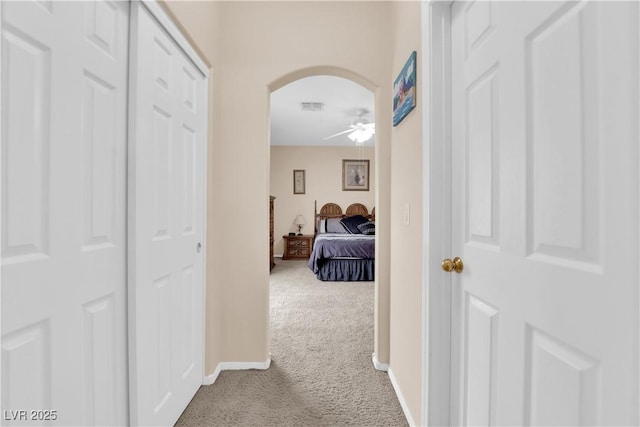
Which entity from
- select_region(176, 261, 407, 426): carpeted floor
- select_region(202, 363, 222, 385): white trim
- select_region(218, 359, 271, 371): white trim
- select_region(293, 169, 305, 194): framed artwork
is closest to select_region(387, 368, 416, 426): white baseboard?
select_region(176, 261, 407, 426): carpeted floor

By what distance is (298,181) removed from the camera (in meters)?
7.33

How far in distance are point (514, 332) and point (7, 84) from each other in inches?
59.6

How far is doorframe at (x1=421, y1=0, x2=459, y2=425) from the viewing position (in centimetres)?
130

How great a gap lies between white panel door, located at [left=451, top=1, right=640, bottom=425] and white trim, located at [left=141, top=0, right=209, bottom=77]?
1.30 m

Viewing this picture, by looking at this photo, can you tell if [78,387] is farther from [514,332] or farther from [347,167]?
[347,167]

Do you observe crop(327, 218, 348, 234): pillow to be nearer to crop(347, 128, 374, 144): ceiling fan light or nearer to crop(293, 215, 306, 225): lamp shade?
crop(293, 215, 306, 225): lamp shade

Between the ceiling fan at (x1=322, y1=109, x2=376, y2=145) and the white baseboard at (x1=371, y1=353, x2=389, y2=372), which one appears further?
the ceiling fan at (x1=322, y1=109, x2=376, y2=145)

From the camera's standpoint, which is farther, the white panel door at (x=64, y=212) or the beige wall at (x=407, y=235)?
the beige wall at (x=407, y=235)

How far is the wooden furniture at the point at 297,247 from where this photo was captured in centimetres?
705

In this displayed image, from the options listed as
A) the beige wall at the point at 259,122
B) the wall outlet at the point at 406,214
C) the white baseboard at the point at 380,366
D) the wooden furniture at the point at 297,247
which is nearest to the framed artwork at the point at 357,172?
the wooden furniture at the point at 297,247

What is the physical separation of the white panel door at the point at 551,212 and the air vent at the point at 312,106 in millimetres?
3527

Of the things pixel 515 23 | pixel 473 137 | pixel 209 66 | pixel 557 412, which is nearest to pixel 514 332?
pixel 557 412

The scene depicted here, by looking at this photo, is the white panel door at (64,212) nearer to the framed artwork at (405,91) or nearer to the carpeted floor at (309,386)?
the carpeted floor at (309,386)

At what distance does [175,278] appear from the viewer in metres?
1.71
